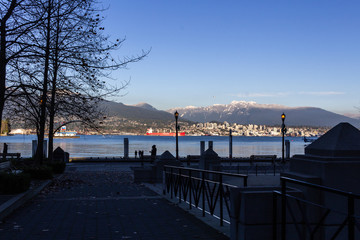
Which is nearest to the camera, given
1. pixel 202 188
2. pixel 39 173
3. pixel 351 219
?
pixel 351 219

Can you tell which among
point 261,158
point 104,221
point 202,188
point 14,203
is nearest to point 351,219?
point 104,221


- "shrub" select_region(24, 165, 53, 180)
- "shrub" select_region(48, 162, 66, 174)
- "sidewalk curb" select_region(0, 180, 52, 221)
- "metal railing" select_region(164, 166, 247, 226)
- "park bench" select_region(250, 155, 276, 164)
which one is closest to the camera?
"metal railing" select_region(164, 166, 247, 226)

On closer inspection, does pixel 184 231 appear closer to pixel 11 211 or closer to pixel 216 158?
pixel 11 211

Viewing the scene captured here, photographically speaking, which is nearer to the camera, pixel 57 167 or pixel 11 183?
pixel 11 183

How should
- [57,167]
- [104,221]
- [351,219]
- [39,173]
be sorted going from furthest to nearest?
[57,167] < [39,173] < [104,221] < [351,219]

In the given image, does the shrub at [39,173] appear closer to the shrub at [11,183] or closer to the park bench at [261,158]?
the shrub at [11,183]

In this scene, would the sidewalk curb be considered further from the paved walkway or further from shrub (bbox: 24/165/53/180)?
shrub (bbox: 24/165/53/180)

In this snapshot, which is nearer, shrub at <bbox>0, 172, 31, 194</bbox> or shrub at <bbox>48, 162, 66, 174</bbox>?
shrub at <bbox>0, 172, 31, 194</bbox>

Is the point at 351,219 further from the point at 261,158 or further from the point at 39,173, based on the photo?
the point at 261,158

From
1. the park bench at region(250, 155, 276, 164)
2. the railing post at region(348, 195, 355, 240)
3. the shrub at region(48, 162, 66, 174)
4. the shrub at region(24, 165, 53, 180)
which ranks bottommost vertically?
the park bench at region(250, 155, 276, 164)

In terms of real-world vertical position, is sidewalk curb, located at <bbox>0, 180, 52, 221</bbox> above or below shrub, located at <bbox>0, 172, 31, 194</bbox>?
below

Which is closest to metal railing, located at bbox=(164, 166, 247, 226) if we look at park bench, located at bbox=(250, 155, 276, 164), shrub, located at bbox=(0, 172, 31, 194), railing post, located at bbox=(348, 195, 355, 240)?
railing post, located at bbox=(348, 195, 355, 240)

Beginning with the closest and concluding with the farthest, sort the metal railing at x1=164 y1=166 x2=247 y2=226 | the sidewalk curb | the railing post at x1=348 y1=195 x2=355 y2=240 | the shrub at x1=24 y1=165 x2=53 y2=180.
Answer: the railing post at x1=348 y1=195 x2=355 y2=240 → the metal railing at x1=164 y1=166 x2=247 y2=226 → the sidewalk curb → the shrub at x1=24 y1=165 x2=53 y2=180

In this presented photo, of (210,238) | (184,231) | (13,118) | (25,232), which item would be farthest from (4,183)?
(13,118)
